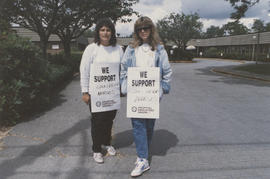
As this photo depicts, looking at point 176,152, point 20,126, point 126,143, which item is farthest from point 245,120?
point 20,126

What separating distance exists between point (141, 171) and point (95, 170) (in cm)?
62

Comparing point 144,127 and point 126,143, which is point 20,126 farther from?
point 144,127

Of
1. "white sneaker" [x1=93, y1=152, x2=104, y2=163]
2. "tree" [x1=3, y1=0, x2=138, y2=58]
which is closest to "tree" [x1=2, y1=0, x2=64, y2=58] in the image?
"tree" [x1=3, y1=0, x2=138, y2=58]

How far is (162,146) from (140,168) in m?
0.98

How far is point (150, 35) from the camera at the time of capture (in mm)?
2883

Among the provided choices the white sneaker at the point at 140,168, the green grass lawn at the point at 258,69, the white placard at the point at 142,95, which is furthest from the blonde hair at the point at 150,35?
the green grass lawn at the point at 258,69

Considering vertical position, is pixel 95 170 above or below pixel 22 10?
below

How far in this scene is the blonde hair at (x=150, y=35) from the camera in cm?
279

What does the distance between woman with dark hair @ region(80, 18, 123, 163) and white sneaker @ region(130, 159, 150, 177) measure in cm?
Answer: 55

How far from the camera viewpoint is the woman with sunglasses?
284cm

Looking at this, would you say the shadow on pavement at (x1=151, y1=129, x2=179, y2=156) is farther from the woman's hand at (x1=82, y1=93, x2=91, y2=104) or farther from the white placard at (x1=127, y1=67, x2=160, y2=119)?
the woman's hand at (x1=82, y1=93, x2=91, y2=104)

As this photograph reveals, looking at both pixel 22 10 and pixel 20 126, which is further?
pixel 22 10

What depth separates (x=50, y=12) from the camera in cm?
1359

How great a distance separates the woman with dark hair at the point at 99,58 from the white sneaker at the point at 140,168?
0.55 m
